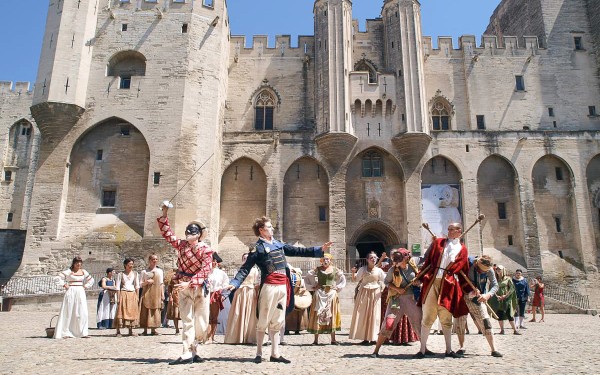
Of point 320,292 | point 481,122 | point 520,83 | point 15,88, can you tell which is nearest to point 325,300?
point 320,292

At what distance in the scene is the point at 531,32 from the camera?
29.5m

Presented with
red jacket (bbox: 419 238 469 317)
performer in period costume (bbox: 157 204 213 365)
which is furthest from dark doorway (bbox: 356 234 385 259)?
performer in period costume (bbox: 157 204 213 365)

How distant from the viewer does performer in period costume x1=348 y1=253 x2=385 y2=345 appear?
844cm

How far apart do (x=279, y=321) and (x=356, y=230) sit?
18717mm

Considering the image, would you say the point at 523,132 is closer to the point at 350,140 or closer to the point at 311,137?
the point at 350,140

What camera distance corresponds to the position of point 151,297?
33.2 feet

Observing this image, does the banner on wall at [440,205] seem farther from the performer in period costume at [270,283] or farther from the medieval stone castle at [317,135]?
the performer in period costume at [270,283]

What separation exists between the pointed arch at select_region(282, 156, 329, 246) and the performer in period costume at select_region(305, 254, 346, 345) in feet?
49.5

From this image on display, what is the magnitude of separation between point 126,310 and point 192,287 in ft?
15.0

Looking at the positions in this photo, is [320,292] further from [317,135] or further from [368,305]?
[317,135]

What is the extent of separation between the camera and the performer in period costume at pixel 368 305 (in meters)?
8.44

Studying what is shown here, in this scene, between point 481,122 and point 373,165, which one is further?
point 481,122

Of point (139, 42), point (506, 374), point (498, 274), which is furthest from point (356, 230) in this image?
point (506, 374)

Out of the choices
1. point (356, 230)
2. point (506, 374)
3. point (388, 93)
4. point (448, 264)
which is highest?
point (388, 93)
